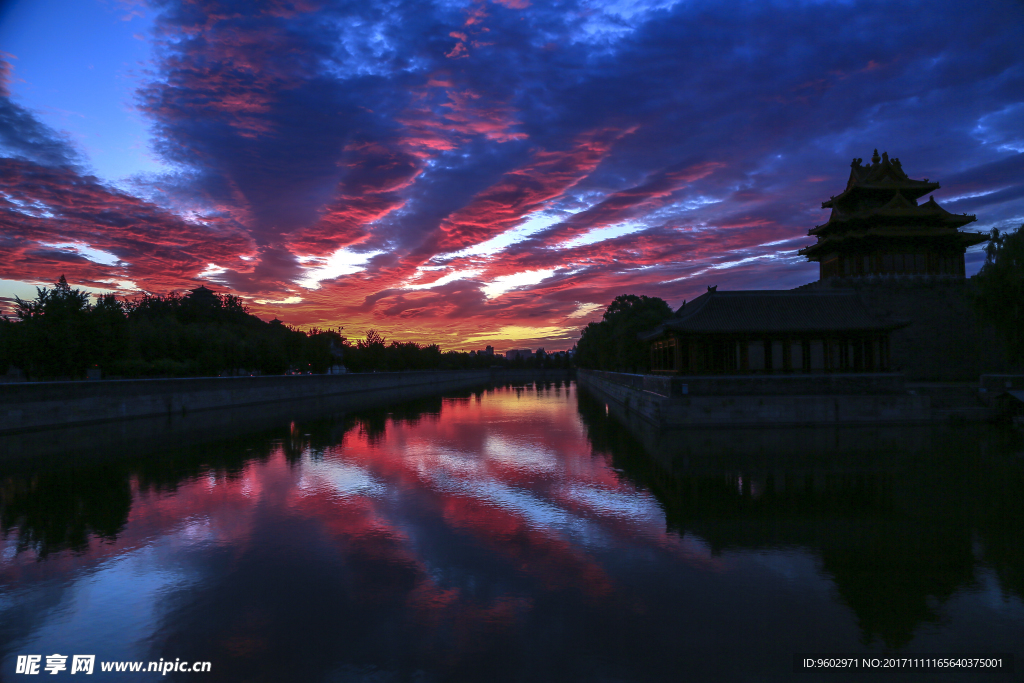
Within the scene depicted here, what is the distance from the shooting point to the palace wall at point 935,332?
145 ft

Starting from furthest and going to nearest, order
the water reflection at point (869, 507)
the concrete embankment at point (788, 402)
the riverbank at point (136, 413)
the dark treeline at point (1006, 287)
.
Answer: the dark treeline at point (1006, 287) < the concrete embankment at point (788, 402) < the riverbank at point (136, 413) < the water reflection at point (869, 507)

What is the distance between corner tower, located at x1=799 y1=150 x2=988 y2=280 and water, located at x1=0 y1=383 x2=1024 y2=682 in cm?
3261

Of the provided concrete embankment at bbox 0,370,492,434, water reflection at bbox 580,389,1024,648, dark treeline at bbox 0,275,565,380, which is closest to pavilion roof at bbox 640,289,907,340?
water reflection at bbox 580,389,1024,648

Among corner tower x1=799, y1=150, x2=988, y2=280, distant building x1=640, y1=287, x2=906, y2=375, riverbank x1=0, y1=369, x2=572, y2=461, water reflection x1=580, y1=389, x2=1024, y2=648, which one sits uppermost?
corner tower x1=799, y1=150, x2=988, y2=280

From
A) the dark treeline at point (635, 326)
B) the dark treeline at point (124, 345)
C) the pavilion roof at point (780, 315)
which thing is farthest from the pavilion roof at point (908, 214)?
the dark treeline at point (124, 345)

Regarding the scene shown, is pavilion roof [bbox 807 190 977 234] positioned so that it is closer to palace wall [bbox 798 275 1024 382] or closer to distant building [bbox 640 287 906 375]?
palace wall [bbox 798 275 1024 382]

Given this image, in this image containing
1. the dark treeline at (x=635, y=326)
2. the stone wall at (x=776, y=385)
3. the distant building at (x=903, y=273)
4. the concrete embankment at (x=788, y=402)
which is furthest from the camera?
the dark treeline at (x=635, y=326)

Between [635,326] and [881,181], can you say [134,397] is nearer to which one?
[635,326]

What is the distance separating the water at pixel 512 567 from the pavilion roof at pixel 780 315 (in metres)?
15.0

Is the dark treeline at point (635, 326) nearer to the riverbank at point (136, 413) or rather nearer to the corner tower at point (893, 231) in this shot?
the corner tower at point (893, 231)

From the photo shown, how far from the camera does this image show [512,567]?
886cm

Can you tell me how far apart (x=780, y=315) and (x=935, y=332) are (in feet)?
69.7

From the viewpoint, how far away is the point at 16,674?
5.95 metres

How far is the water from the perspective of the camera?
625 centimetres
